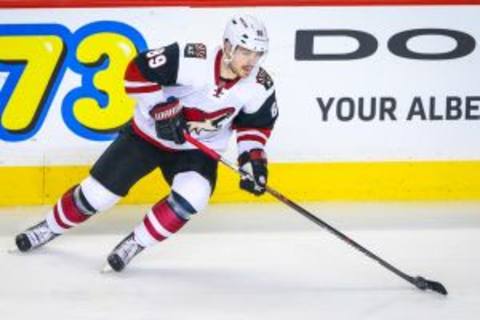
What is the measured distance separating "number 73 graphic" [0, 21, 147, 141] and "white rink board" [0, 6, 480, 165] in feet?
0.11

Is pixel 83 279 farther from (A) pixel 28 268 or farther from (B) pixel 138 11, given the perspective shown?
(B) pixel 138 11

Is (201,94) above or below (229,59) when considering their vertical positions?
below

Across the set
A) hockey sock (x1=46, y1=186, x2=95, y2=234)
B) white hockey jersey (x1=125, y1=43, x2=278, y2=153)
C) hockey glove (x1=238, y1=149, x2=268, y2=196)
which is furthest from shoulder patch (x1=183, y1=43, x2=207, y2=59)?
hockey sock (x1=46, y1=186, x2=95, y2=234)

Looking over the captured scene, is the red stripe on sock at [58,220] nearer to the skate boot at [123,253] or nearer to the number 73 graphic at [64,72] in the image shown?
the skate boot at [123,253]

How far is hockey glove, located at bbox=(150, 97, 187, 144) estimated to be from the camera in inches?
115

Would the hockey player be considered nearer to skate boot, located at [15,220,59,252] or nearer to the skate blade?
skate boot, located at [15,220,59,252]

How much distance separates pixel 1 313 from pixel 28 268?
17.5 inches

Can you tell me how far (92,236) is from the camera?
11.7ft

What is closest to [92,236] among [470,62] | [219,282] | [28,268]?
[28,268]

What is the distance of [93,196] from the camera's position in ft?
10.2

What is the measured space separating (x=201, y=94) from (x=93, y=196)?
0.52 meters

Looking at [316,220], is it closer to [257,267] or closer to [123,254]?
[257,267]

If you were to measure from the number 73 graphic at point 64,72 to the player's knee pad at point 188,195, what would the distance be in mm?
939

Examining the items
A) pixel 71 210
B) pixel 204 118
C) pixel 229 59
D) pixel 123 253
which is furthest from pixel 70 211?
pixel 229 59
